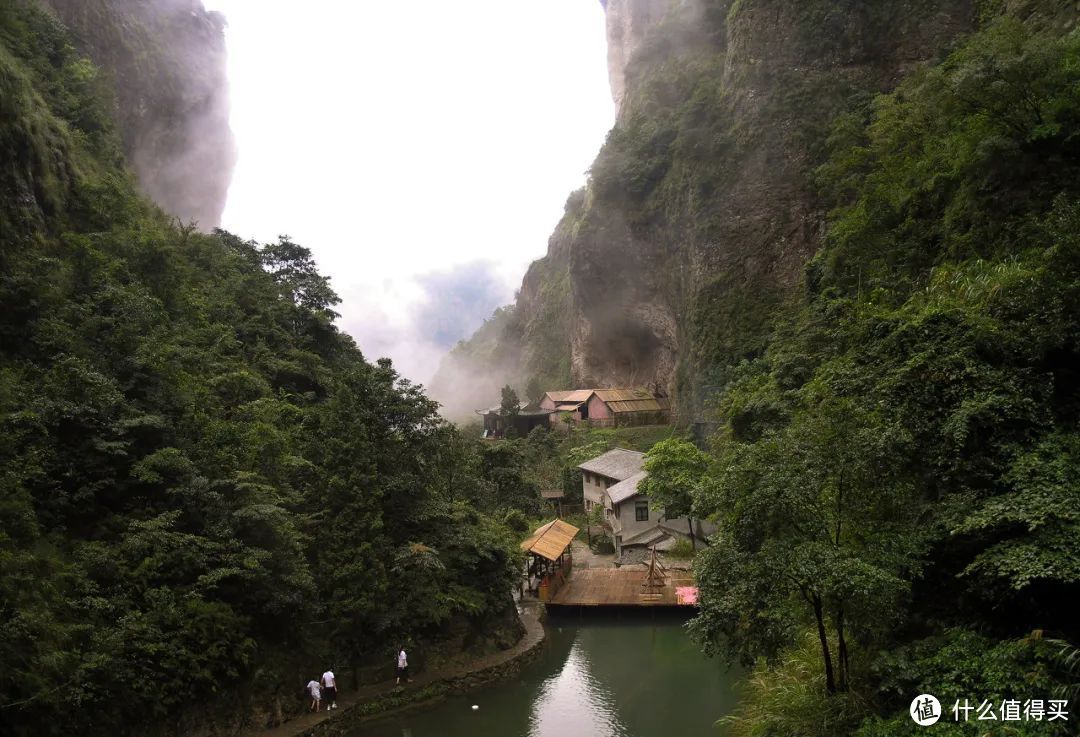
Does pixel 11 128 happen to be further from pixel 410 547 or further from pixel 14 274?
pixel 410 547

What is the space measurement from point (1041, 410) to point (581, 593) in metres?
18.1

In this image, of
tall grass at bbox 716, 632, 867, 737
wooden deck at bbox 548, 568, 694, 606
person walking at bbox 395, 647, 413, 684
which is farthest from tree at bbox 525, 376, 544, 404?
tall grass at bbox 716, 632, 867, 737

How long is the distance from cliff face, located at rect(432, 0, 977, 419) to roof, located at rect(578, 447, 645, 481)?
4.37 m

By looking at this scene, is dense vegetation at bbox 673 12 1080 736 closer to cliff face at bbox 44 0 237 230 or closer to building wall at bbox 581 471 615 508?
building wall at bbox 581 471 615 508

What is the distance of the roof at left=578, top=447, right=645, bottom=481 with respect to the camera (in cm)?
3409

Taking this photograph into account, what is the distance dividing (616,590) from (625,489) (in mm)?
6828

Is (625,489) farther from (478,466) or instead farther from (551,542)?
(478,466)

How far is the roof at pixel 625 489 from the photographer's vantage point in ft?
99.1

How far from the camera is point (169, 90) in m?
41.2

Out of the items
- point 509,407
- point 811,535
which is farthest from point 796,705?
point 509,407

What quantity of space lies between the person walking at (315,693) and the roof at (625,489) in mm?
17461

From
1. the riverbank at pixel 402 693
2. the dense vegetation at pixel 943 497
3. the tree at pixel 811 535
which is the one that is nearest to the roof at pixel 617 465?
the riverbank at pixel 402 693

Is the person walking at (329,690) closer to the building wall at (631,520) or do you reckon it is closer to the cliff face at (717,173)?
the building wall at (631,520)

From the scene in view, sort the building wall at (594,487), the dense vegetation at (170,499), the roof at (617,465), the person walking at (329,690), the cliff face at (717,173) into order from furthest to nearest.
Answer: the building wall at (594,487) → the roof at (617,465) → the cliff face at (717,173) → the person walking at (329,690) → the dense vegetation at (170,499)
